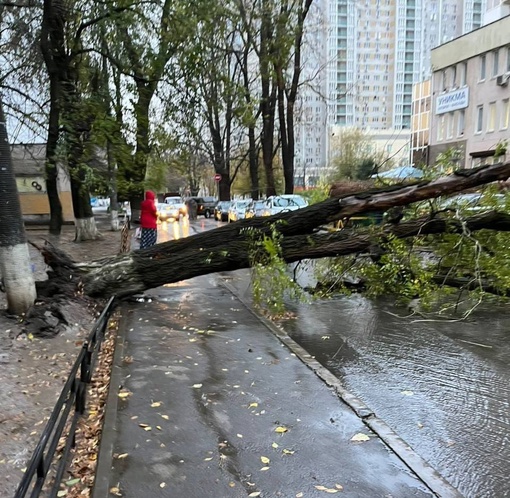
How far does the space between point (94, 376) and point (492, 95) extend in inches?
1310

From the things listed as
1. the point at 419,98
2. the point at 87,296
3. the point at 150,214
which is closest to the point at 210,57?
the point at 150,214

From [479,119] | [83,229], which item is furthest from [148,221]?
[479,119]

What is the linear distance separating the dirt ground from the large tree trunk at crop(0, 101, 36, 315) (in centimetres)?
32

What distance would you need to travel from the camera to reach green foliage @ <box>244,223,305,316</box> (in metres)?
7.63

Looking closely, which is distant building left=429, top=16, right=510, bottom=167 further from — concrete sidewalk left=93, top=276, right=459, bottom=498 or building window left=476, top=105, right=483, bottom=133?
concrete sidewalk left=93, top=276, right=459, bottom=498

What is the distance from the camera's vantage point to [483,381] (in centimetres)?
509

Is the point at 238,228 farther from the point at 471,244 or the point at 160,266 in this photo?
the point at 471,244

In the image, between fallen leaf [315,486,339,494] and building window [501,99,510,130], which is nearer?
fallen leaf [315,486,339,494]

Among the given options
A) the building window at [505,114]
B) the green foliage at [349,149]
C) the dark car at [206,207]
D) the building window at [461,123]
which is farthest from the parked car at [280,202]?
the green foliage at [349,149]

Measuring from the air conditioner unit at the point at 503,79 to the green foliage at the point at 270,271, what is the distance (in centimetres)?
2829

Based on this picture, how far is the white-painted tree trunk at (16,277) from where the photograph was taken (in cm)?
669

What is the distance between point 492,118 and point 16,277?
3257cm

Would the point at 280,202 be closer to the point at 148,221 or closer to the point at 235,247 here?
the point at 148,221

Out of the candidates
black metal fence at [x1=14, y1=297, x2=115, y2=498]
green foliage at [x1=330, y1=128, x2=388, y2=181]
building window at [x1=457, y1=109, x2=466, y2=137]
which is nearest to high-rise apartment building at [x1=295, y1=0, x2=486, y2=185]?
green foliage at [x1=330, y1=128, x2=388, y2=181]
